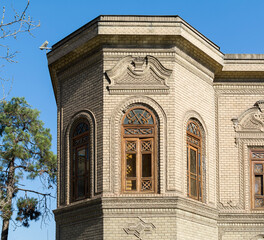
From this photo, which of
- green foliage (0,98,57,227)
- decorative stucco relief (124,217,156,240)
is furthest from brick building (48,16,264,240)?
green foliage (0,98,57,227)

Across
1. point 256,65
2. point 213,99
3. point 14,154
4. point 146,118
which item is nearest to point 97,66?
point 146,118

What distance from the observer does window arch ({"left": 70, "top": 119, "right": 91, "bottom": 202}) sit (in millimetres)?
16211

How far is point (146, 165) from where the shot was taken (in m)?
15.7

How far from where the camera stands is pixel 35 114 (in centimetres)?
2934

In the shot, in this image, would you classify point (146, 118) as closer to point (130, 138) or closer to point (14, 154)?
point (130, 138)

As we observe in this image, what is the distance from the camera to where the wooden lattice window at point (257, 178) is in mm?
17391

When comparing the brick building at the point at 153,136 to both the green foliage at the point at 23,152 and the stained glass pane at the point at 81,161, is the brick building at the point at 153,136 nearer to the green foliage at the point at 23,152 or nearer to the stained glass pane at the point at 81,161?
the stained glass pane at the point at 81,161

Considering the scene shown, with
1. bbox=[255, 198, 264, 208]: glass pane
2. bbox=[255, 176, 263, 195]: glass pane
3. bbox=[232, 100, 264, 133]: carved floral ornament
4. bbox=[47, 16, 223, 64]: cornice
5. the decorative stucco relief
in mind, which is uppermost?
bbox=[47, 16, 223, 64]: cornice

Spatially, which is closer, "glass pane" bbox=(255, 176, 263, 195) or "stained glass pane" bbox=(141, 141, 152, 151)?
"stained glass pane" bbox=(141, 141, 152, 151)

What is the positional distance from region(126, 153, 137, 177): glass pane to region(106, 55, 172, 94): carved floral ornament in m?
1.62

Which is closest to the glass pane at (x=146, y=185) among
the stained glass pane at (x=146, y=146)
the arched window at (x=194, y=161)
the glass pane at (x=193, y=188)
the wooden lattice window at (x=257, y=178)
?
the stained glass pane at (x=146, y=146)

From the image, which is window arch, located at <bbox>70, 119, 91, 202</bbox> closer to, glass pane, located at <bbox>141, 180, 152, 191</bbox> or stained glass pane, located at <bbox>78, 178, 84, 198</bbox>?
stained glass pane, located at <bbox>78, 178, 84, 198</bbox>

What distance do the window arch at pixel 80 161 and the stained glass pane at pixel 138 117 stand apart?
117cm

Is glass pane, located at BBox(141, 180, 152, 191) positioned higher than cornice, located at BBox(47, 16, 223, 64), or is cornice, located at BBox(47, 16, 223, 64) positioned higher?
cornice, located at BBox(47, 16, 223, 64)
